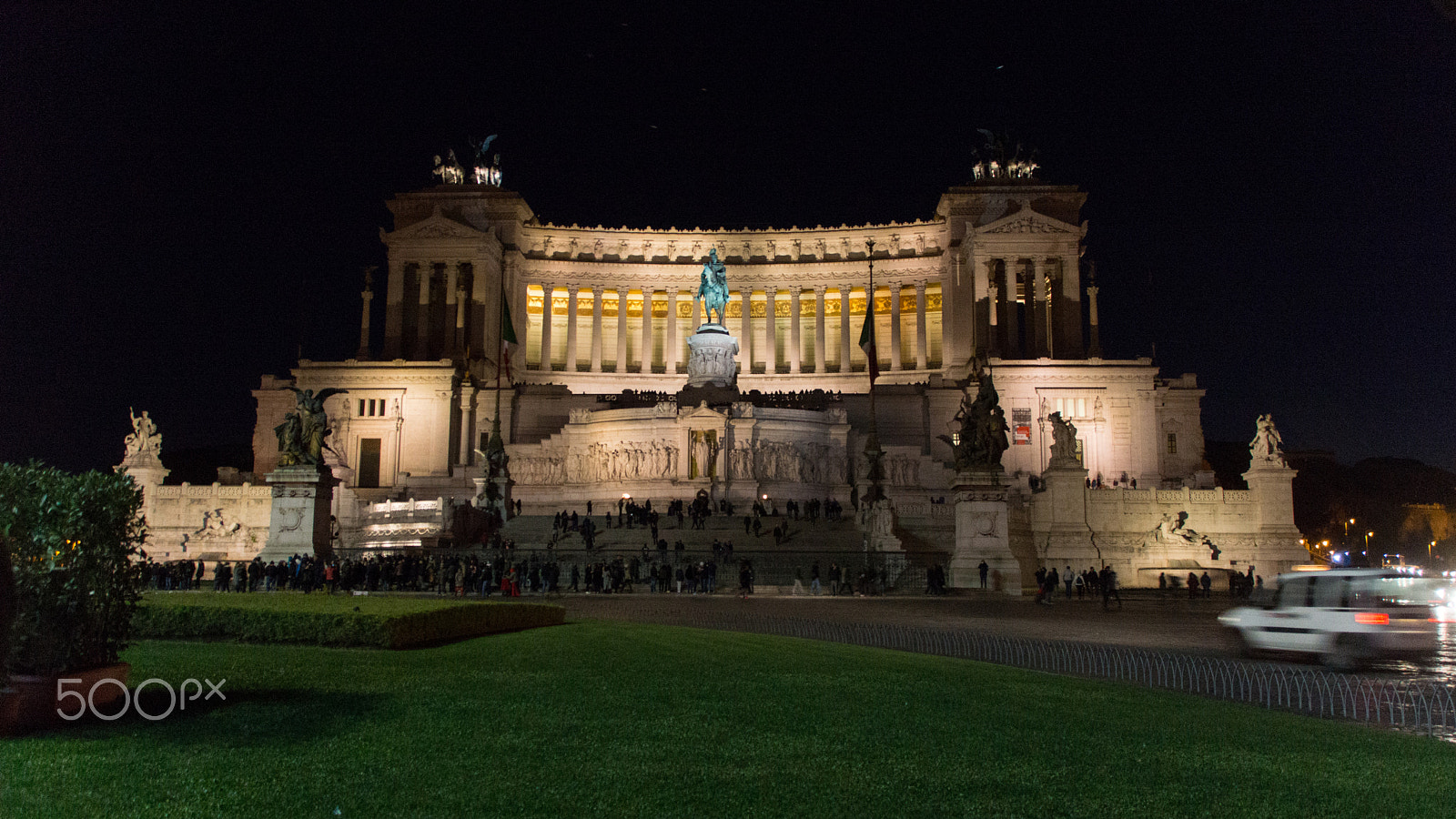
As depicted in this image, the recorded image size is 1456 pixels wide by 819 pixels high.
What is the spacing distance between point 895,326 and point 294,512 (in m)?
61.1

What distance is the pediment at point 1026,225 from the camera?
81875 millimetres

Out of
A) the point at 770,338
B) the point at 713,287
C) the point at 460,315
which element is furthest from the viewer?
the point at 770,338

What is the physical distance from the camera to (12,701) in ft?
33.2

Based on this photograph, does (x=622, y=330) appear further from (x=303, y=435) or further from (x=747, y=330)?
(x=303, y=435)

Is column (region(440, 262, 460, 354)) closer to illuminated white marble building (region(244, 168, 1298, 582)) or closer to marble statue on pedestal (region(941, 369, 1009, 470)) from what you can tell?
illuminated white marble building (region(244, 168, 1298, 582))

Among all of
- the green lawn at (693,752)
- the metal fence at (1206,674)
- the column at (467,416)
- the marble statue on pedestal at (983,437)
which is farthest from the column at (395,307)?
the green lawn at (693,752)

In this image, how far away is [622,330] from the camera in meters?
92.1

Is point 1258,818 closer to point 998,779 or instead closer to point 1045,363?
point 998,779

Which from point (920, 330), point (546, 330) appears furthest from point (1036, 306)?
point (546, 330)

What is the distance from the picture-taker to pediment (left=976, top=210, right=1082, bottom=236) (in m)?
81.9

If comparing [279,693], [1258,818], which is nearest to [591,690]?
[279,693]

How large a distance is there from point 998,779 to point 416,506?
46.8 m

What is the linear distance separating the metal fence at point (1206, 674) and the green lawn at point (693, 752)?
4.45 ft

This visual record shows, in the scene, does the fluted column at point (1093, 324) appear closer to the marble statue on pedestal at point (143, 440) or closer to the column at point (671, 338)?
the column at point (671, 338)
